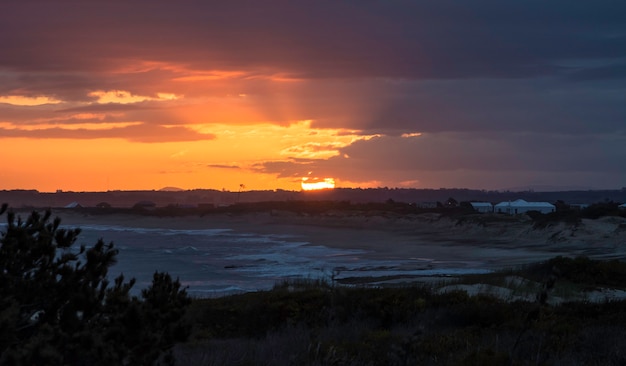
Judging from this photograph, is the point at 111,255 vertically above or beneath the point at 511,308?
above

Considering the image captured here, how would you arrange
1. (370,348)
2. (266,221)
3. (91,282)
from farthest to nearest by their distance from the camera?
1. (266,221)
2. (370,348)
3. (91,282)

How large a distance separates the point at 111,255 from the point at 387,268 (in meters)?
30.0

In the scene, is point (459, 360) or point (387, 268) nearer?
point (459, 360)

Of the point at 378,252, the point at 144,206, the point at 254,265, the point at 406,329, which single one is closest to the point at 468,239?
the point at 378,252

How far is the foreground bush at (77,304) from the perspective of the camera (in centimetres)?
516

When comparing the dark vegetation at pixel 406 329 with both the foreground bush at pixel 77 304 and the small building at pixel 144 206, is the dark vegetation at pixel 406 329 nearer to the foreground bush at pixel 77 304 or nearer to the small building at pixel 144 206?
the foreground bush at pixel 77 304

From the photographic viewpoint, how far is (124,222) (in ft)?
374

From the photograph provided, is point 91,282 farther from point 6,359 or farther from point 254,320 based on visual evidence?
point 254,320

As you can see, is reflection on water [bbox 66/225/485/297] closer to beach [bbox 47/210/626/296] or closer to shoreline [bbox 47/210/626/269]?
beach [bbox 47/210/626/296]

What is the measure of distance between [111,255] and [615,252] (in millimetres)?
36012

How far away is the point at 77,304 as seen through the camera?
17.7 feet

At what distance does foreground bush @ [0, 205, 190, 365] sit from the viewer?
5164 mm

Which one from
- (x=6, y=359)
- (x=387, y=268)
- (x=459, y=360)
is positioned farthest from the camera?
(x=387, y=268)

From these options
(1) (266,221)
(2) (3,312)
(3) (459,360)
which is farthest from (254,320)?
(1) (266,221)
